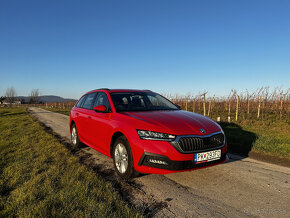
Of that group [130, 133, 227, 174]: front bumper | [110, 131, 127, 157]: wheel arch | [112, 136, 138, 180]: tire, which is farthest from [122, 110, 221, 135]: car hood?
[112, 136, 138, 180]: tire

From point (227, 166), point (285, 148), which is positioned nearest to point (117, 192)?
point (227, 166)

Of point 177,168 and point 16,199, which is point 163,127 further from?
point 16,199

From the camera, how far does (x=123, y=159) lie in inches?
140

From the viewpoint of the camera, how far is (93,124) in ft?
15.3

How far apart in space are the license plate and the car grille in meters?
0.08

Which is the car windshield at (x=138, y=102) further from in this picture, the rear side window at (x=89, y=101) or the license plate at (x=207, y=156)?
the license plate at (x=207, y=156)

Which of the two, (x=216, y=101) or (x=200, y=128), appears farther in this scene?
(x=216, y=101)

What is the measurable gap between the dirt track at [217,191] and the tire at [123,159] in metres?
0.17

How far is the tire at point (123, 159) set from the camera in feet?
10.9

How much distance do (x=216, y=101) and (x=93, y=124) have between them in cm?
2073

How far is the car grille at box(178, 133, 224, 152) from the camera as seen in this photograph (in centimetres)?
305

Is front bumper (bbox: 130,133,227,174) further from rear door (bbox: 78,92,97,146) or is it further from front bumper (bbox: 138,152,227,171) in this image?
rear door (bbox: 78,92,97,146)

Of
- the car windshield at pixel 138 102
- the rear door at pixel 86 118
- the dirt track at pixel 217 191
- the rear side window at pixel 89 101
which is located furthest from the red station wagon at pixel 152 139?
the rear side window at pixel 89 101

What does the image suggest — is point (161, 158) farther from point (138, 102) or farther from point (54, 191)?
point (138, 102)
